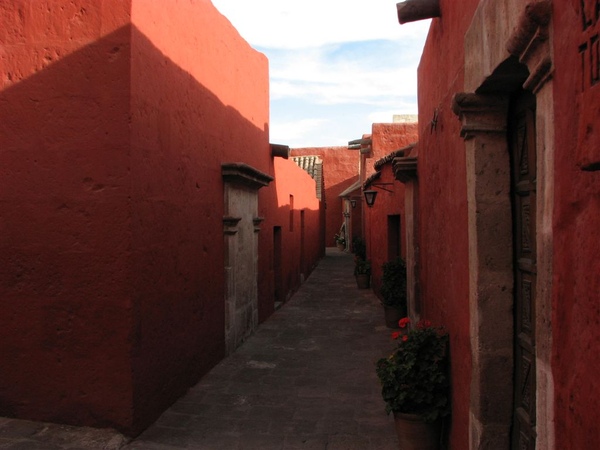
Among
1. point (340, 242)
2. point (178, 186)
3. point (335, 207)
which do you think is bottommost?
point (340, 242)

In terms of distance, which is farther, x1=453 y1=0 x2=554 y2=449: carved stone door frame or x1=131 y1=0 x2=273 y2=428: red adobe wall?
x1=131 y1=0 x2=273 y2=428: red adobe wall

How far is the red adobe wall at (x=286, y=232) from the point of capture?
9.45 metres

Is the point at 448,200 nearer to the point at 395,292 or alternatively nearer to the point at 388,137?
the point at 395,292

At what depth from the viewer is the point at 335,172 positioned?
28938mm

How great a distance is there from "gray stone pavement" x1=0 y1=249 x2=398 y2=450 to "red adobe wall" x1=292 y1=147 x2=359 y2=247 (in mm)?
20427

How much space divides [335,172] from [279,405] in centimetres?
2454

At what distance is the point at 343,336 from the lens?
25.8 ft

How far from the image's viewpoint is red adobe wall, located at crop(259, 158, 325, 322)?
9.45 m

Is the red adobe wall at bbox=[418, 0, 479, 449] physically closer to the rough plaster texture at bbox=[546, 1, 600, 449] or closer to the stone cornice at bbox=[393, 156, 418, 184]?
the stone cornice at bbox=[393, 156, 418, 184]

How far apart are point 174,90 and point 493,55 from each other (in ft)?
11.7

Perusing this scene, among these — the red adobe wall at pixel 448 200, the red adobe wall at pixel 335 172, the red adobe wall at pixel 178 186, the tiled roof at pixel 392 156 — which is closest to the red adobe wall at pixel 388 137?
the tiled roof at pixel 392 156

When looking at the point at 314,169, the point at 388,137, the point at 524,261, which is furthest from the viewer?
the point at 314,169

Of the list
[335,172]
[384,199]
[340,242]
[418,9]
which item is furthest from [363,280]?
[335,172]

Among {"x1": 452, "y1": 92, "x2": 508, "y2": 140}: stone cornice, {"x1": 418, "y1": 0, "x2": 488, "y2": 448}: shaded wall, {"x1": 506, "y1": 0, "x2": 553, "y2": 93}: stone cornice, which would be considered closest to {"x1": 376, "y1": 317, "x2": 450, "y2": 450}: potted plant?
{"x1": 418, "y1": 0, "x2": 488, "y2": 448}: shaded wall
